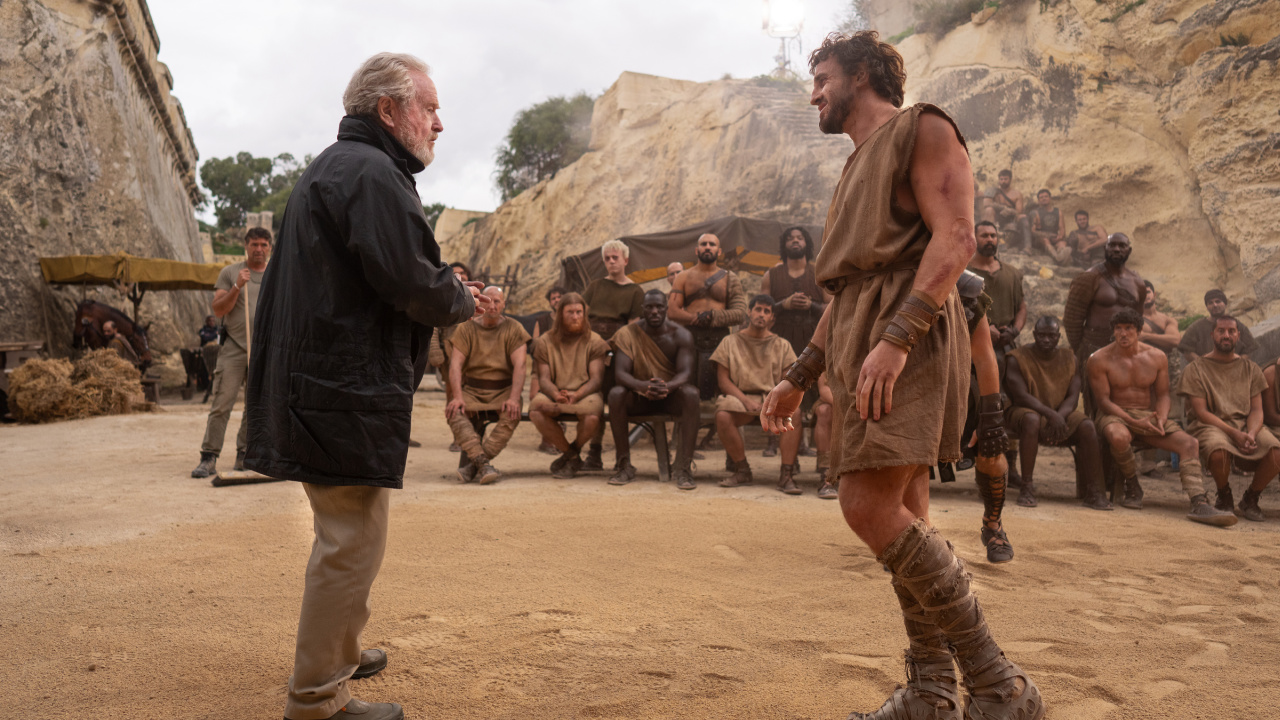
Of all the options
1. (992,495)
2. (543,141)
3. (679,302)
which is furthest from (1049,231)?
(543,141)

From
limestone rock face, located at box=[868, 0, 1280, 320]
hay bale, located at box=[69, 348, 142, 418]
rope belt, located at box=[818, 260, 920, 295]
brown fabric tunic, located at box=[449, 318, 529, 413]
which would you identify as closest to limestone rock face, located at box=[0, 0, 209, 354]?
hay bale, located at box=[69, 348, 142, 418]

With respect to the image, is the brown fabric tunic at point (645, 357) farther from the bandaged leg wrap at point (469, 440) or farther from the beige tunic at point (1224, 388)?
the beige tunic at point (1224, 388)

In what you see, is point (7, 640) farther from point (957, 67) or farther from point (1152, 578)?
point (957, 67)

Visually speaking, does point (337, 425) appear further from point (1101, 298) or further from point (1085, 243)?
point (1085, 243)

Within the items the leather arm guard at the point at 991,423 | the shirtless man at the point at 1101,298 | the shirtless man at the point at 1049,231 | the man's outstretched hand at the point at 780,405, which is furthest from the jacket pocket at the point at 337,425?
the shirtless man at the point at 1049,231

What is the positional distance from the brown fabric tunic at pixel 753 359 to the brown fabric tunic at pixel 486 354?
180 centimetres

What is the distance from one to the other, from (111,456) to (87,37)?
14.4 meters

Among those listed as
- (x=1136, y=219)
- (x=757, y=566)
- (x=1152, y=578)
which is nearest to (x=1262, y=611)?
(x=1152, y=578)

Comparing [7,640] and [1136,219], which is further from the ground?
[1136,219]

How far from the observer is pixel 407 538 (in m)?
4.14

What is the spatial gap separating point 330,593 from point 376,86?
1.34m

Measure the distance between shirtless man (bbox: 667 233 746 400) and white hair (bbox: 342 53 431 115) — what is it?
18.1ft

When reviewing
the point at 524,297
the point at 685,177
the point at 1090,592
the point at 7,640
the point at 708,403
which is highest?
the point at 685,177

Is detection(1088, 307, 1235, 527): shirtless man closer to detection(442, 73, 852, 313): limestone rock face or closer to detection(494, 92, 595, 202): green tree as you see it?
detection(442, 73, 852, 313): limestone rock face
